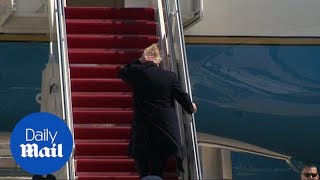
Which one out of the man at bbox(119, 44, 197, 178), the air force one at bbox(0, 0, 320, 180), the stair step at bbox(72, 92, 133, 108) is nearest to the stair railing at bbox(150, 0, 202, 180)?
the man at bbox(119, 44, 197, 178)

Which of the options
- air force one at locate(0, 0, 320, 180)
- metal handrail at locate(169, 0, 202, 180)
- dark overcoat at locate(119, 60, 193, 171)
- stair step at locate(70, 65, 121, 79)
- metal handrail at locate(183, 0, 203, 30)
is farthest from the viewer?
air force one at locate(0, 0, 320, 180)

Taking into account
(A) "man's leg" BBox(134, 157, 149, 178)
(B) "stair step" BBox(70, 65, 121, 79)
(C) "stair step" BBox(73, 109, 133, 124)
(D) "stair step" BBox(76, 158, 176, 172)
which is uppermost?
(B) "stair step" BBox(70, 65, 121, 79)

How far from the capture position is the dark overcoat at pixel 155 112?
7695 millimetres

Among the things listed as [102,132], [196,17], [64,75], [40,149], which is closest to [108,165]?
[102,132]

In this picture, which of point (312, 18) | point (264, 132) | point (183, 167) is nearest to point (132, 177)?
point (183, 167)

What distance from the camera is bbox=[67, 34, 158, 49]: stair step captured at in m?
9.44

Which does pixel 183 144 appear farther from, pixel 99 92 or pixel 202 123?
pixel 202 123

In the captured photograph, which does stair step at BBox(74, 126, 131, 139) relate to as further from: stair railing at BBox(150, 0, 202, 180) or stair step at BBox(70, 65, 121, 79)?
stair step at BBox(70, 65, 121, 79)

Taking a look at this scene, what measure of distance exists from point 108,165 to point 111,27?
214cm

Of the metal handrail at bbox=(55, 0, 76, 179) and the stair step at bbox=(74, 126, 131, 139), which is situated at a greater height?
the metal handrail at bbox=(55, 0, 76, 179)

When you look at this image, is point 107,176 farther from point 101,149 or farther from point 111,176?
point 101,149

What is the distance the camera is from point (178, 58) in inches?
349

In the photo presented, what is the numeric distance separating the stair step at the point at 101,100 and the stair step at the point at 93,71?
0.27m

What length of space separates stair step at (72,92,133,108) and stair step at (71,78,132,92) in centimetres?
7
